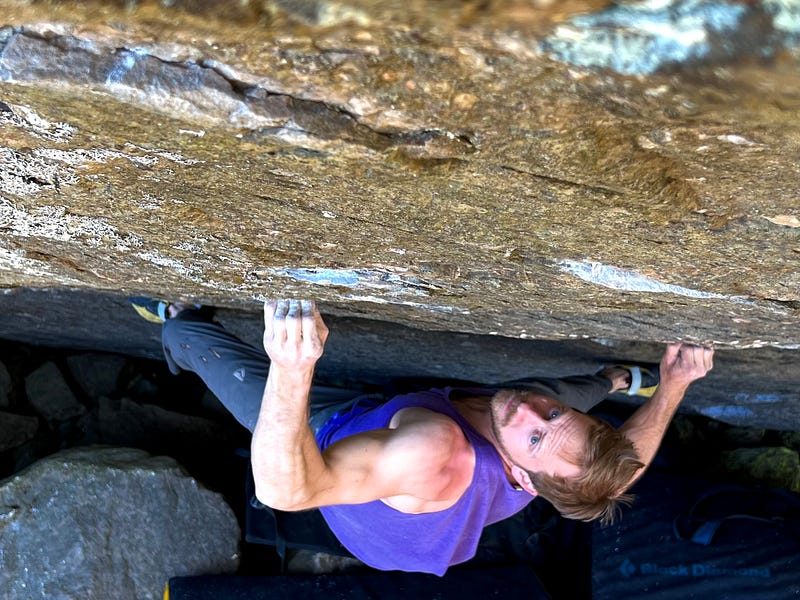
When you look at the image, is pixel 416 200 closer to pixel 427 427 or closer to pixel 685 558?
pixel 427 427

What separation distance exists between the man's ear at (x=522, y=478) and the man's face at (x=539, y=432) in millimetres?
29

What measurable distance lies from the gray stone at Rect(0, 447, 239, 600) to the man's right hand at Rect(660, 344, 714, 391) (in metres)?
1.91

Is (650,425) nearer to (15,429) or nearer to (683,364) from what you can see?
(683,364)

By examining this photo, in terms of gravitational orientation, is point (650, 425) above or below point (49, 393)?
above

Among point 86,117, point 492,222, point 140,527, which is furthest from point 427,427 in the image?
point 140,527

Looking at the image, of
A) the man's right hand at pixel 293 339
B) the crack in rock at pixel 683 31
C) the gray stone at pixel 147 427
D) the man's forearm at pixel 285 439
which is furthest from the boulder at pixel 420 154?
the gray stone at pixel 147 427

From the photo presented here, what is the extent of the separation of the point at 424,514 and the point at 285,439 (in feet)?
2.23

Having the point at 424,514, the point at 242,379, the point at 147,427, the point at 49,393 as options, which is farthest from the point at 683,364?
the point at 49,393

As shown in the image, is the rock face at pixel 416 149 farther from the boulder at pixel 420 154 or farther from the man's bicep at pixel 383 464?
the man's bicep at pixel 383 464

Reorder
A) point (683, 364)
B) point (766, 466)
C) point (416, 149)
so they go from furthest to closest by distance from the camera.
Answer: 1. point (766, 466)
2. point (683, 364)
3. point (416, 149)

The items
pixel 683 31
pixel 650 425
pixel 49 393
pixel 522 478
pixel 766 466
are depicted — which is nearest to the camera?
pixel 683 31

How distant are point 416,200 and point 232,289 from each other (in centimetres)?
89

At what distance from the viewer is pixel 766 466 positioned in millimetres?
3523

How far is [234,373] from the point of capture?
248cm
